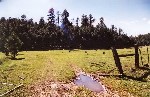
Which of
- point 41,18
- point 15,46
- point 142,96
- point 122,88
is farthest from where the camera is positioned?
point 41,18

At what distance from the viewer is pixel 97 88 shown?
973 inches

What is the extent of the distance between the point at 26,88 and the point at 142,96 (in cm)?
1011

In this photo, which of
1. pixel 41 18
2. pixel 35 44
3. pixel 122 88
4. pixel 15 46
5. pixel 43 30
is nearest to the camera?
pixel 122 88

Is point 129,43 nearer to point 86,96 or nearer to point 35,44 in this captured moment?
point 35,44

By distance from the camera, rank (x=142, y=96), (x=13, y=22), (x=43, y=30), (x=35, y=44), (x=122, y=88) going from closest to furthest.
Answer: (x=142, y=96)
(x=122, y=88)
(x=35, y=44)
(x=43, y=30)
(x=13, y=22)

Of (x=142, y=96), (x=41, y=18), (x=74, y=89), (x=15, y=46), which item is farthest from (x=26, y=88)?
(x=41, y=18)

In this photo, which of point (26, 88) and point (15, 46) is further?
point (15, 46)

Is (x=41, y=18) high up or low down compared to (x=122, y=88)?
up

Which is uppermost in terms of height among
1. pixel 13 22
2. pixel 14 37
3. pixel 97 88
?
pixel 13 22

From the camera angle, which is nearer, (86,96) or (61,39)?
(86,96)

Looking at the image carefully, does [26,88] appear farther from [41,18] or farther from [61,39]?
[41,18]

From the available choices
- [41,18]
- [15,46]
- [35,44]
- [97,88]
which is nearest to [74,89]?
[97,88]

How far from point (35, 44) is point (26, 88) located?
10638 cm

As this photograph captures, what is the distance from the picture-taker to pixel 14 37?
6762 centimetres
